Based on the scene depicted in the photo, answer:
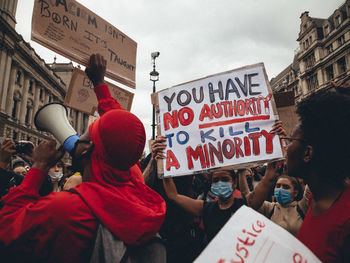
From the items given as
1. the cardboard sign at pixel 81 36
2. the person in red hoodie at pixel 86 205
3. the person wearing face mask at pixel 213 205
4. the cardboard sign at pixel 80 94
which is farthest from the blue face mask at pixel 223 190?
the cardboard sign at pixel 80 94

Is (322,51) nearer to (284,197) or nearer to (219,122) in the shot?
(284,197)

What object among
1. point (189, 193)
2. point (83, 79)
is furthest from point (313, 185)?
point (83, 79)

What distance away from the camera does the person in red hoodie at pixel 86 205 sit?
1.14m

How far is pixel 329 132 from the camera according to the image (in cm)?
121

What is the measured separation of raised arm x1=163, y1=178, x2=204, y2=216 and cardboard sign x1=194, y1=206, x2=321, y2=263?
1.55 m

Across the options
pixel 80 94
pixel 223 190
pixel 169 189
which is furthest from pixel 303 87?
pixel 80 94

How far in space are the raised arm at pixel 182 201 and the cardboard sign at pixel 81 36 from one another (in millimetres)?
1302

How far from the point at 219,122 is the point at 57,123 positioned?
152 centimetres

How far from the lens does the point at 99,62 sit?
187 centimetres

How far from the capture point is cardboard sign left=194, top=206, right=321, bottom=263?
0.90 m

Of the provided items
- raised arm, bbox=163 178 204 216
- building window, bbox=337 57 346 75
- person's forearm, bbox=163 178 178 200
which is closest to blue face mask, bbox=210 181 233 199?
raised arm, bbox=163 178 204 216

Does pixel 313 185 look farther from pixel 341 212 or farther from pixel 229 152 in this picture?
pixel 229 152

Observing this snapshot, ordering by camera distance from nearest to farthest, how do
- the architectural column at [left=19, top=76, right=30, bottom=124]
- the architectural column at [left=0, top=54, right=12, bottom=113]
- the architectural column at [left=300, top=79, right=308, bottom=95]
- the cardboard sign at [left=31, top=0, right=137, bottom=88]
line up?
the cardboard sign at [left=31, top=0, right=137, bottom=88] → the architectural column at [left=0, top=54, right=12, bottom=113] → the architectural column at [left=19, top=76, right=30, bottom=124] → the architectural column at [left=300, top=79, right=308, bottom=95]

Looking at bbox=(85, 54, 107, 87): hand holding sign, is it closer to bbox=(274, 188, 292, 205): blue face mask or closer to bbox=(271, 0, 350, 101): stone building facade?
bbox=(274, 188, 292, 205): blue face mask
